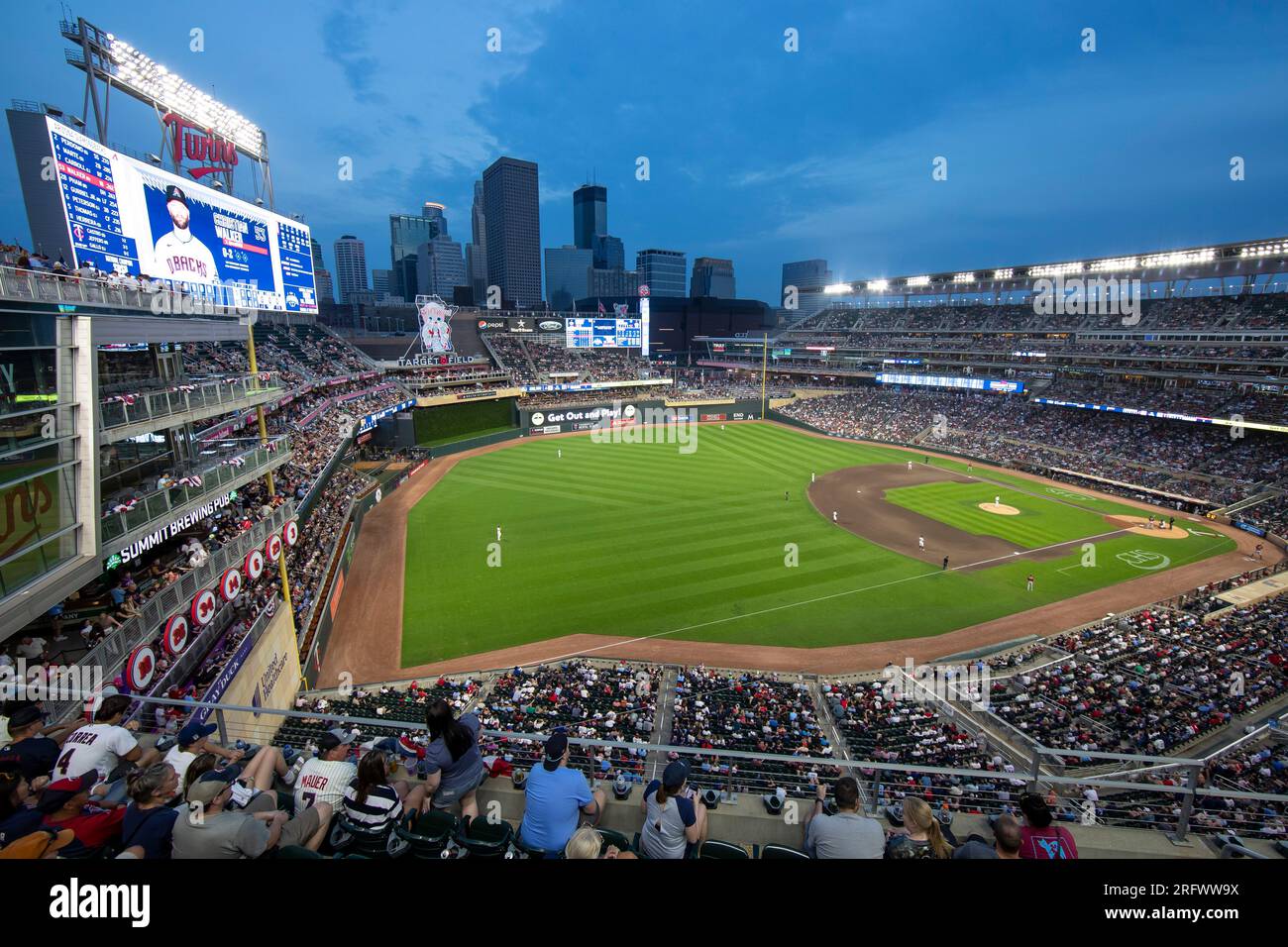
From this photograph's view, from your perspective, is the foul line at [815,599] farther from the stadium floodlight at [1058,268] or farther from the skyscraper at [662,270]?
the skyscraper at [662,270]

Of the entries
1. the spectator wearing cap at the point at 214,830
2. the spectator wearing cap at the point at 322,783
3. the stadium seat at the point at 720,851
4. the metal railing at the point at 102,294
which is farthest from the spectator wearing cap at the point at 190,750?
the metal railing at the point at 102,294

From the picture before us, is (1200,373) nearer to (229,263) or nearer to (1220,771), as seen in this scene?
(1220,771)

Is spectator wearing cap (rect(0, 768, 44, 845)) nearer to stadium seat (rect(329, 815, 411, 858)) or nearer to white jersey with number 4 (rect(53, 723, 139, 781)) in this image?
white jersey with number 4 (rect(53, 723, 139, 781))

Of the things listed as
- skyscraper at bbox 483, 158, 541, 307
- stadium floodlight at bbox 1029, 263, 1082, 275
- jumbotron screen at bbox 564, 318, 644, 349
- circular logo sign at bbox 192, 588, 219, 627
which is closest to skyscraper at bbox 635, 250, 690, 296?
skyscraper at bbox 483, 158, 541, 307

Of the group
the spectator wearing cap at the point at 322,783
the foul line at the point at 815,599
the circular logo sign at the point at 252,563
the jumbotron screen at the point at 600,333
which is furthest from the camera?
the jumbotron screen at the point at 600,333

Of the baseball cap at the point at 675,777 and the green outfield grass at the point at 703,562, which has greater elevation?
the baseball cap at the point at 675,777

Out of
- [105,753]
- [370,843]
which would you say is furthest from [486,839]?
[105,753]
